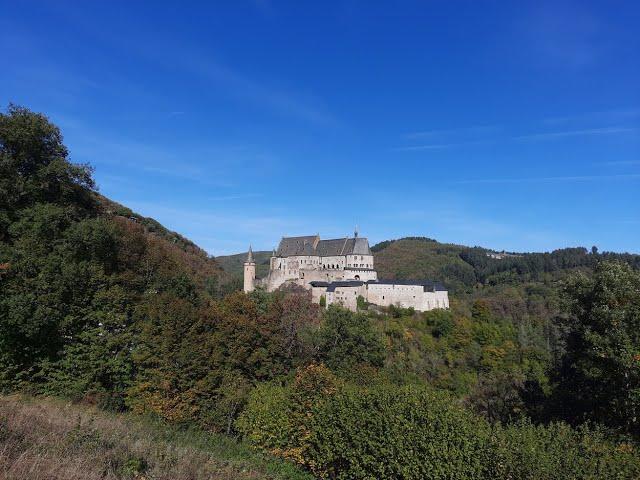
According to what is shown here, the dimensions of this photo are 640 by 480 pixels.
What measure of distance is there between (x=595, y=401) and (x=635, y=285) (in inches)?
217

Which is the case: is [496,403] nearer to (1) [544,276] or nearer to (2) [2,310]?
(2) [2,310]

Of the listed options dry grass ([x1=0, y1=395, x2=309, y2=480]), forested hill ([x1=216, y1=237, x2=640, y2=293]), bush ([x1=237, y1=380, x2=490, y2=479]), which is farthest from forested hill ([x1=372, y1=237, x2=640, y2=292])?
dry grass ([x1=0, y1=395, x2=309, y2=480])

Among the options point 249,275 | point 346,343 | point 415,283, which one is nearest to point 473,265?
point 415,283

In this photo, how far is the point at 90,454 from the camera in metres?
8.31

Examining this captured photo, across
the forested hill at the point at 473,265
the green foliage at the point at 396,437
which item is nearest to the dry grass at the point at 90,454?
the green foliage at the point at 396,437

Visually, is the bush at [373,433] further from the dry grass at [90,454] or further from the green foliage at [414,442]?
the dry grass at [90,454]

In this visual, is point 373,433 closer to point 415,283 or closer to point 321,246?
point 415,283

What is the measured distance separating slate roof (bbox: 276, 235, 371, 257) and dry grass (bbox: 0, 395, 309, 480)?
5973 cm

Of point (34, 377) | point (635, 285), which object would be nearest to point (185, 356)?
point (34, 377)

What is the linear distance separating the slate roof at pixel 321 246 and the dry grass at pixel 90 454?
59735 millimetres

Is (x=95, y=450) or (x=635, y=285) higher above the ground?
(x=635, y=285)

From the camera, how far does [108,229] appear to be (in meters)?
24.5

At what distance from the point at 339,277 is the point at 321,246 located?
8.81 m

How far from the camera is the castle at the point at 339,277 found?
6438cm
